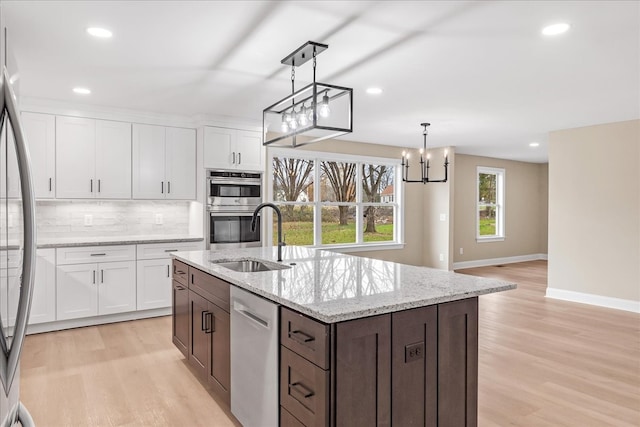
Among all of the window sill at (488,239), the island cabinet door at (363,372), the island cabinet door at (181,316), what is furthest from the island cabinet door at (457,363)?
the window sill at (488,239)

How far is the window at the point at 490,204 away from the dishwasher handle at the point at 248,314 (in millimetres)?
7361

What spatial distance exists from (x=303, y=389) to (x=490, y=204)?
8.20 metres

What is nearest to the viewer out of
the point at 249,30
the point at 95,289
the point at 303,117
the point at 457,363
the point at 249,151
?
the point at 457,363

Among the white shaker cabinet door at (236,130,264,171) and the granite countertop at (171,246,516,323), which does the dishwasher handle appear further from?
the white shaker cabinet door at (236,130,264,171)

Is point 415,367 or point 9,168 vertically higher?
point 9,168

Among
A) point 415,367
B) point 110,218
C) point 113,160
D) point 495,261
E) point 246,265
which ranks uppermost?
point 113,160

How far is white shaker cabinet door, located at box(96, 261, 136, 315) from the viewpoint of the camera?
4430mm

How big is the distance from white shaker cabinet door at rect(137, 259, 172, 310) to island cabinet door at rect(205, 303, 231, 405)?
7.62 feet

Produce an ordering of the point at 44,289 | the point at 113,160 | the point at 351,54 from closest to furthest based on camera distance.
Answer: the point at 351,54, the point at 44,289, the point at 113,160

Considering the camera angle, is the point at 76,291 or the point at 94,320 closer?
the point at 76,291

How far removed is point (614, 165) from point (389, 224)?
3446 millimetres

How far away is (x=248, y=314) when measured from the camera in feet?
7.00

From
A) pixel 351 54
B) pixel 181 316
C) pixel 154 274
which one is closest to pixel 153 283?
pixel 154 274

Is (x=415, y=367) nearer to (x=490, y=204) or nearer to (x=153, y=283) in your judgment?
(x=153, y=283)
